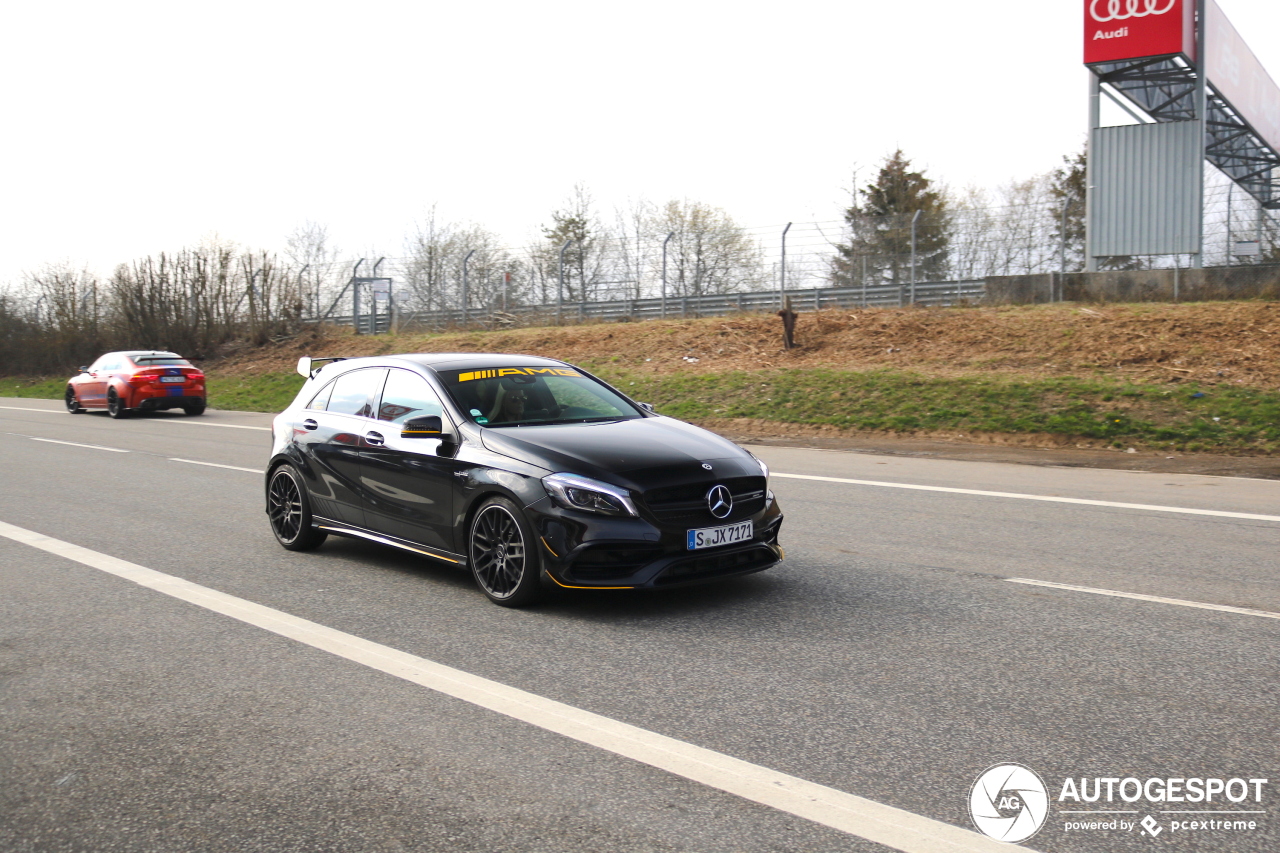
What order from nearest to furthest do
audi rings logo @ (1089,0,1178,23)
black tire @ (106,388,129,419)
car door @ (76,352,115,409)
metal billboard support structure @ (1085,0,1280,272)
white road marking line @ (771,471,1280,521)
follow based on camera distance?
white road marking line @ (771,471,1280,521)
audi rings logo @ (1089,0,1178,23)
metal billboard support structure @ (1085,0,1280,272)
black tire @ (106,388,129,419)
car door @ (76,352,115,409)

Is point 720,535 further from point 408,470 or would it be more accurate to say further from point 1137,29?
point 1137,29

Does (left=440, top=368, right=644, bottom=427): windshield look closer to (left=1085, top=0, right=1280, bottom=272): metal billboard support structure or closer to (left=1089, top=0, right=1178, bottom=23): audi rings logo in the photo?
(left=1085, top=0, right=1280, bottom=272): metal billboard support structure

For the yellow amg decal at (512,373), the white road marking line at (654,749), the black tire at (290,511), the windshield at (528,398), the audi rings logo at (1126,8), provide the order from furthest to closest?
the audi rings logo at (1126,8) → the black tire at (290,511) → the yellow amg decal at (512,373) → the windshield at (528,398) → the white road marking line at (654,749)

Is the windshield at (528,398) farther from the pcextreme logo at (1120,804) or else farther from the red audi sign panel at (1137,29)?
the red audi sign panel at (1137,29)

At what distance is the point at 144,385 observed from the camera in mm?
24938

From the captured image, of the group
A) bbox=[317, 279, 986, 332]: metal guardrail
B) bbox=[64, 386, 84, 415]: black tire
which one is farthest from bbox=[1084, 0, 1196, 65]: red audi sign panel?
bbox=[64, 386, 84, 415]: black tire

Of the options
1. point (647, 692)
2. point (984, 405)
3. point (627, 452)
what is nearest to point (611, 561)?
point (627, 452)

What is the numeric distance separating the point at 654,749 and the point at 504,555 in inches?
92.7

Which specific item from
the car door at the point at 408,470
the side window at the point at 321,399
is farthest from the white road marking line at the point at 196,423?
the car door at the point at 408,470

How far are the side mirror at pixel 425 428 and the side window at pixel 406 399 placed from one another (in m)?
0.11

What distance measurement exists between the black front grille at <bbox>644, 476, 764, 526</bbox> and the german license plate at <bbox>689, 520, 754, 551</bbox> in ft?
0.13

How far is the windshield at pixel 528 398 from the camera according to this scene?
22.0 ft

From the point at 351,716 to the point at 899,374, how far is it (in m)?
15.9

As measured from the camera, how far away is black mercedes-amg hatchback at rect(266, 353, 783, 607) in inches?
224
